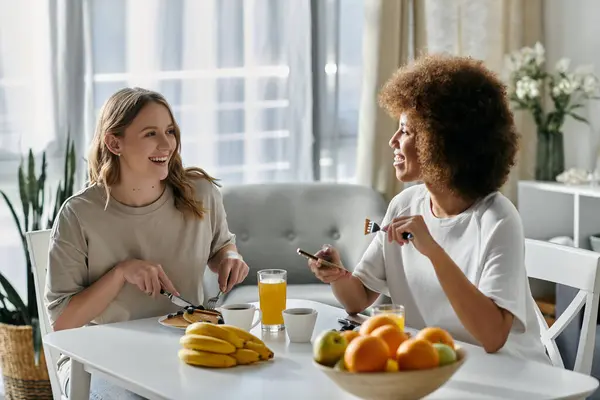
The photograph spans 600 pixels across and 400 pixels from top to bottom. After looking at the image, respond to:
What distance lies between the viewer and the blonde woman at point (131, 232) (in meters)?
2.29

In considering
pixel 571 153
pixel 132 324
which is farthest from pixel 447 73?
pixel 571 153

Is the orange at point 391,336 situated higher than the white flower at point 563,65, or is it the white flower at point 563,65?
the white flower at point 563,65

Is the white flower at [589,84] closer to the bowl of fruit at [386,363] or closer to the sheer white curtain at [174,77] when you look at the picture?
the sheer white curtain at [174,77]

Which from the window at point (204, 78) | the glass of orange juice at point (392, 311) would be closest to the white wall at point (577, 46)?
the window at point (204, 78)

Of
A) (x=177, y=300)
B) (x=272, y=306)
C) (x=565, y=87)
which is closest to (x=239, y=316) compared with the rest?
(x=272, y=306)

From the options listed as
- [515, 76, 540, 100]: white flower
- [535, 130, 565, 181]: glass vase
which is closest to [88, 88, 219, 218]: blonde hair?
[515, 76, 540, 100]: white flower

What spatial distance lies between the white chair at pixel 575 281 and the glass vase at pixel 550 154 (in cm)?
200

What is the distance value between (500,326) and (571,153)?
107 inches

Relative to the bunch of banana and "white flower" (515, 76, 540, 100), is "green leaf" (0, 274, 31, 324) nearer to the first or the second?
the bunch of banana

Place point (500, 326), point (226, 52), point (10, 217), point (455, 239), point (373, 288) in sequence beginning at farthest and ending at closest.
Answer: point (226, 52) < point (10, 217) < point (373, 288) < point (455, 239) < point (500, 326)

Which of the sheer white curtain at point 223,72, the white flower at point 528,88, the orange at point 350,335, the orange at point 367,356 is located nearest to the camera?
the orange at point 367,356

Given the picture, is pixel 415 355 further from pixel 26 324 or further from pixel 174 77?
pixel 174 77

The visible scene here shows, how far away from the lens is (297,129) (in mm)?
4289

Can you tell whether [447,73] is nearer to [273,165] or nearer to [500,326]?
[500,326]
